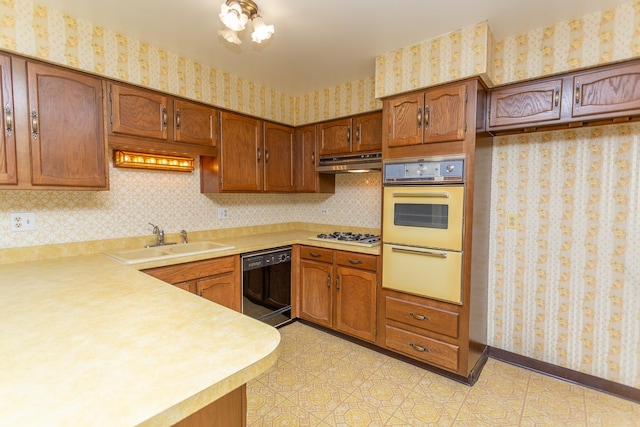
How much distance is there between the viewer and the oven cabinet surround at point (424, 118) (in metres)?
2.12

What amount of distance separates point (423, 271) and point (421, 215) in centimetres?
42

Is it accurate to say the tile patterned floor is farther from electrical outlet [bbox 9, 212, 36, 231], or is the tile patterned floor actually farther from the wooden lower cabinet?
electrical outlet [bbox 9, 212, 36, 231]

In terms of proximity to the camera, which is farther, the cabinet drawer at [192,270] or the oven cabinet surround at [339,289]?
the oven cabinet surround at [339,289]

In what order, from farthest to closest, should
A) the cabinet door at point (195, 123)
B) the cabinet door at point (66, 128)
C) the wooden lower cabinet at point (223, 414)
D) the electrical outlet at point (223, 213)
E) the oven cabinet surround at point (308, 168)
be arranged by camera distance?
the oven cabinet surround at point (308, 168) → the electrical outlet at point (223, 213) → the cabinet door at point (195, 123) → the cabinet door at point (66, 128) → the wooden lower cabinet at point (223, 414)

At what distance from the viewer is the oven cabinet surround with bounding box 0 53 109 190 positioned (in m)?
1.72

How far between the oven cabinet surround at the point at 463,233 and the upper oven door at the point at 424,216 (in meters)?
0.05

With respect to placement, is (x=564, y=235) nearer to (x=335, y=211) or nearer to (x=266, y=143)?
(x=335, y=211)

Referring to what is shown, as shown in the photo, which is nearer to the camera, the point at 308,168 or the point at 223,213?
the point at 223,213

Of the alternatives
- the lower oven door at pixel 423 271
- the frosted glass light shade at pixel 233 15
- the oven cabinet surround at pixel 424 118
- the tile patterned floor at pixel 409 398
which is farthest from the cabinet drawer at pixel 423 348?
the frosted glass light shade at pixel 233 15

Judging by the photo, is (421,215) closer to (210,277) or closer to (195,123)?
(210,277)

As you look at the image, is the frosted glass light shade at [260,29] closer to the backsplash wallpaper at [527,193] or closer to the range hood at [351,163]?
the backsplash wallpaper at [527,193]

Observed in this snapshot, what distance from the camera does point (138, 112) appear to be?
7.29 ft

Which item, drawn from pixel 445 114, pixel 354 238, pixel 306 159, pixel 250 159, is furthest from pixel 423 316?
pixel 250 159

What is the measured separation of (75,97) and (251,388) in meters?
2.21
